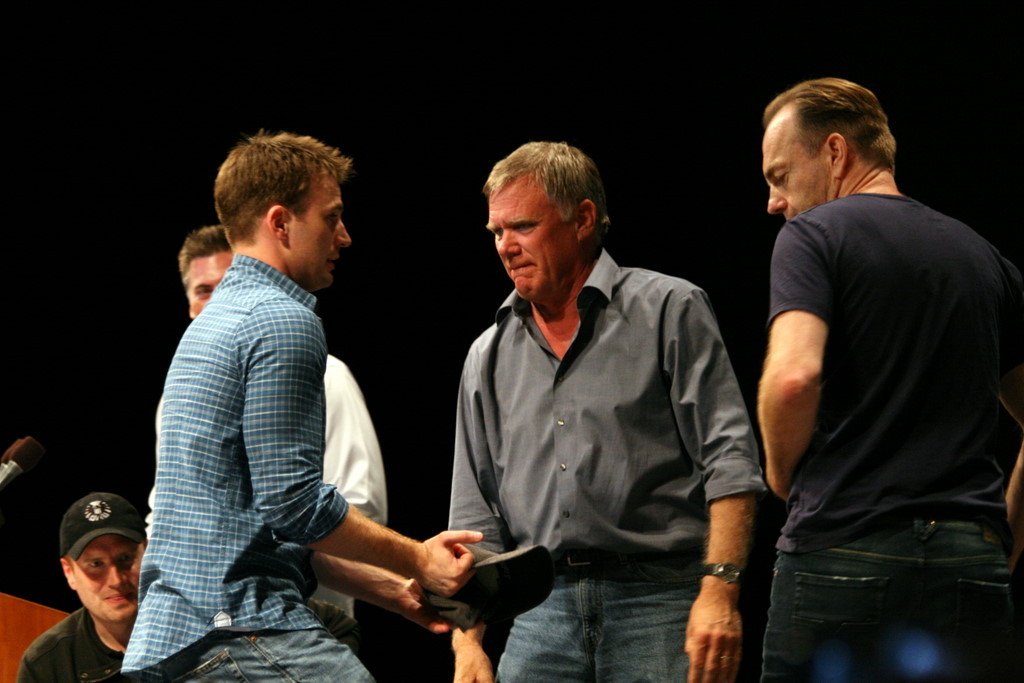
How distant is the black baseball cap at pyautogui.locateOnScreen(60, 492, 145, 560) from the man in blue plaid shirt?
1.45 m

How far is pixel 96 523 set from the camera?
3.27m

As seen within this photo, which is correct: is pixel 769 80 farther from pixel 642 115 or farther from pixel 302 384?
pixel 302 384

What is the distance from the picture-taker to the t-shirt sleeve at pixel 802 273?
6.11ft

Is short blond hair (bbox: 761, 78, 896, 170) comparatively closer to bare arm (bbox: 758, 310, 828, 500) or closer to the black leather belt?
bare arm (bbox: 758, 310, 828, 500)

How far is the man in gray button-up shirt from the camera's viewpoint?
209cm

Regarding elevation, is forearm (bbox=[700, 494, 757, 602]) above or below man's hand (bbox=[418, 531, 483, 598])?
above

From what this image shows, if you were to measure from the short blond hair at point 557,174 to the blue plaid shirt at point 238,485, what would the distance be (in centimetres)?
66

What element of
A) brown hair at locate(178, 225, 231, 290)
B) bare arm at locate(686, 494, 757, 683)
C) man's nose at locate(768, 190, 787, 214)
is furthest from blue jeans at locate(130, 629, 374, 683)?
brown hair at locate(178, 225, 231, 290)

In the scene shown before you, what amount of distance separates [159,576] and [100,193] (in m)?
3.44

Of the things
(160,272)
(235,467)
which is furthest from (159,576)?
(160,272)

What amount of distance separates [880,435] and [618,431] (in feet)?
1.77

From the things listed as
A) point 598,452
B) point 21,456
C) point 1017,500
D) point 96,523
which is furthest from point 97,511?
point 1017,500

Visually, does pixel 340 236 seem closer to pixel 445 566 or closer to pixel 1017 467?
pixel 445 566

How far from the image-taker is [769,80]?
15.1ft
